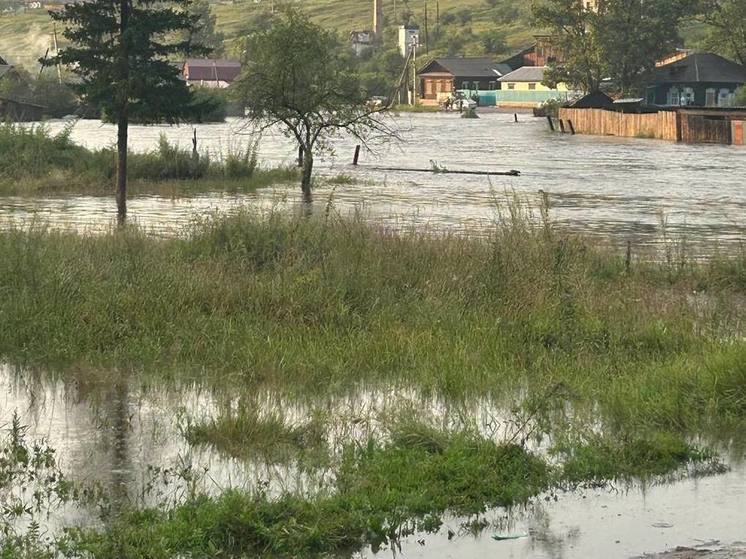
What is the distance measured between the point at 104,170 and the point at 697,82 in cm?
7275

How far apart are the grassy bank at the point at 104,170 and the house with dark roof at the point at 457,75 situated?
394ft

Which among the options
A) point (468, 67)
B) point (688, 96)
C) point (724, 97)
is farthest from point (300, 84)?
point (468, 67)

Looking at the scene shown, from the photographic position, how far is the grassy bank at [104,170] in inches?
1490

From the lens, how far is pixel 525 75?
498ft

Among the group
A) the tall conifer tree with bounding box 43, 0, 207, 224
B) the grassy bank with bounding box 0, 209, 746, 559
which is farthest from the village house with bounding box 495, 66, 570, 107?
the grassy bank with bounding box 0, 209, 746, 559

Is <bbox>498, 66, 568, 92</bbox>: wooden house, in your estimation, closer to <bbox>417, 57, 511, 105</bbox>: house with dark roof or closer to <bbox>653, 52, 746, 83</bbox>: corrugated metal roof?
<bbox>417, 57, 511, 105</bbox>: house with dark roof

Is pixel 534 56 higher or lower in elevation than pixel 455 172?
higher

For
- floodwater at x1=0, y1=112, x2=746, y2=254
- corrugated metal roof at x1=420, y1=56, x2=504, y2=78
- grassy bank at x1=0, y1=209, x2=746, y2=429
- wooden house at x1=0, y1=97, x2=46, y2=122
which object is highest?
corrugated metal roof at x1=420, y1=56, x2=504, y2=78

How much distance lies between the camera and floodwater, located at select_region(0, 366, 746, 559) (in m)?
8.09

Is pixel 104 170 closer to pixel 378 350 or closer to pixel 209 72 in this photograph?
pixel 378 350

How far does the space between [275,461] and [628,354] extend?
4.87 m

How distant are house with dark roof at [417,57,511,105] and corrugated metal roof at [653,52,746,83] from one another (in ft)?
177

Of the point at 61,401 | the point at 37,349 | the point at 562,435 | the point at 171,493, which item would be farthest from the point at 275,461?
the point at 37,349

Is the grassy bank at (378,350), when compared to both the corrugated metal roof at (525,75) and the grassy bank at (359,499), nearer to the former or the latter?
the grassy bank at (359,499)
